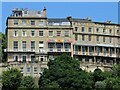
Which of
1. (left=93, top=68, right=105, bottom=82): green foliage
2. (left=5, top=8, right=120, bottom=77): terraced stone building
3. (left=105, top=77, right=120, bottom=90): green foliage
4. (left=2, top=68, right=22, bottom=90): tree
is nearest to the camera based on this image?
(left=105, top=77, right=120, bottom=90): green foliage

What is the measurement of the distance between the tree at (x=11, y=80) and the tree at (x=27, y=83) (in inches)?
34.7

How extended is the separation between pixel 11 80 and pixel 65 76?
309 inches

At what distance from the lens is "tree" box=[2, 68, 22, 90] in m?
60.2

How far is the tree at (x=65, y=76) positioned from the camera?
57.6 meters

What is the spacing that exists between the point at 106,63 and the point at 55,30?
1109 cm

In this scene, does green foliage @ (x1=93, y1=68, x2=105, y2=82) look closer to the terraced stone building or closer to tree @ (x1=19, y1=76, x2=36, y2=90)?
the terraced stone building

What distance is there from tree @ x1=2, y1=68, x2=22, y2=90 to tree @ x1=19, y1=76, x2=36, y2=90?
0.88 meters

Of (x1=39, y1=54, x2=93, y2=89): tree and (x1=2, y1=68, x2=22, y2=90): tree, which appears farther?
(x1=2, y1=68, x2=22, y2=90): tree

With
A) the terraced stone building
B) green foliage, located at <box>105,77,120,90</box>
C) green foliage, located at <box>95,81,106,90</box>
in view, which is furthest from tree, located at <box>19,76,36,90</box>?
green foliage, located at <box>105,77,120,90</box>

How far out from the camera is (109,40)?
76750 mm

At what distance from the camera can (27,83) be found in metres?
60.2

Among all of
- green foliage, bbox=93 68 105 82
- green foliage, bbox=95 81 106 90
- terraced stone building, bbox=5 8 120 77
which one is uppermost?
terraced stone building, bbox=5 8 120 77

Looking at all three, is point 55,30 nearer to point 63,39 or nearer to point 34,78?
point 63,39

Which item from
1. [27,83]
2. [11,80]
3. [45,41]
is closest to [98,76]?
[27,83]
